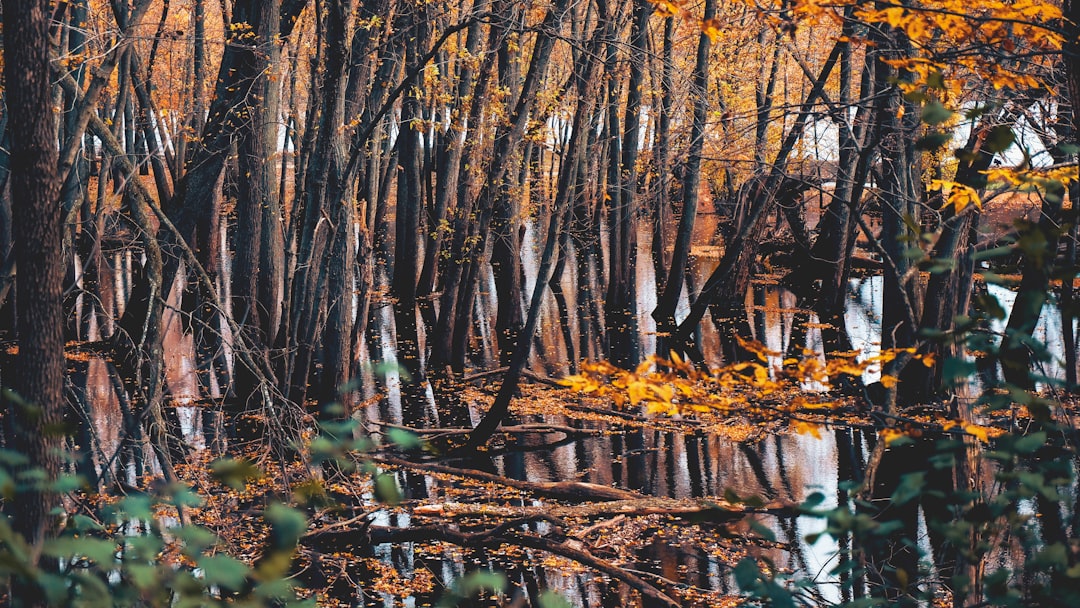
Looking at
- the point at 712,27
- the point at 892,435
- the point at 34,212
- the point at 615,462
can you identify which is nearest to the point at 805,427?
the point at 892,435

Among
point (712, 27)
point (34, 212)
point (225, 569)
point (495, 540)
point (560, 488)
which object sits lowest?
point (495, 540)

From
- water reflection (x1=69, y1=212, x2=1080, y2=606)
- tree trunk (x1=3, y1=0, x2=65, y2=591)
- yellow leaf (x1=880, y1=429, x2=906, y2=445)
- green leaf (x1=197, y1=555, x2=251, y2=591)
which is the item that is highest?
tree trunk (x1=3, y1=0, x2=65, y2=591)

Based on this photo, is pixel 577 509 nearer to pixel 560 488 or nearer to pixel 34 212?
pixel 560 488

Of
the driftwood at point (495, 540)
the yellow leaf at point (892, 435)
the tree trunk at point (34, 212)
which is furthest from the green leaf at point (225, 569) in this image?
the driftwood at point (495, 540)

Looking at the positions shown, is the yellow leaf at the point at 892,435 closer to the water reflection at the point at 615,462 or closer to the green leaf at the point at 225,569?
the water reflection at the point at 615,462

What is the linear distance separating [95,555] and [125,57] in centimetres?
1264

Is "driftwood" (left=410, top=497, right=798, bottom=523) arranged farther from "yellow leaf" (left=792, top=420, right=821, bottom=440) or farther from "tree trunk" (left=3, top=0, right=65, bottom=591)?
"yellow leaf" (left=792, top=420, right=821, bottom=440)

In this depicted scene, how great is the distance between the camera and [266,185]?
541 inches

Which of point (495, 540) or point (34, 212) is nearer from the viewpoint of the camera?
point (34, 212)

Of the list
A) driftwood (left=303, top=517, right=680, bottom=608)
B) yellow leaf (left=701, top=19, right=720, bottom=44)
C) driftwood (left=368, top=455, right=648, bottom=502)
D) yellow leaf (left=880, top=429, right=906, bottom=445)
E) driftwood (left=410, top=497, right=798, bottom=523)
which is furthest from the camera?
driftwood (left=368, top=455, right=648, bottom=502)

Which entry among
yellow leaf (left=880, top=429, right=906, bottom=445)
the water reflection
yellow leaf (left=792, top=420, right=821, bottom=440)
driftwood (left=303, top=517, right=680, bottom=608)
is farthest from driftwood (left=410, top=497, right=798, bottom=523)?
yellow leaf (left=880, top=429, right=906, bottom=445)

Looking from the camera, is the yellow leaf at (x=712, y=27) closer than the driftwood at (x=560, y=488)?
Yes

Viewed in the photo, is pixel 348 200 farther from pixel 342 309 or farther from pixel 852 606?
pixel 852 606

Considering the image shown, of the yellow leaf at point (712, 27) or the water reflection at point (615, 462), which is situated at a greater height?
the yellow leaf at point (712, 27)
